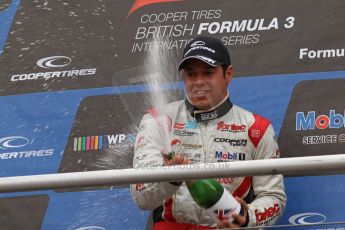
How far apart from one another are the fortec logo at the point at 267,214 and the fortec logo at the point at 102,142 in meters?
0.94

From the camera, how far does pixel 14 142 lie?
13.3 ft

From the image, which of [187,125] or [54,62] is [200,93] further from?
[54,62]

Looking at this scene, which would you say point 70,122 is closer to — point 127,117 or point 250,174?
point 127,117

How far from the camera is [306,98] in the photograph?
3.83 metres

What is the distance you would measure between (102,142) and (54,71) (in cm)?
44

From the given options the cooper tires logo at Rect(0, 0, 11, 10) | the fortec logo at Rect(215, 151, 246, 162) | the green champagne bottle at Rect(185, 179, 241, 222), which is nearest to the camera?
the green champagne bottle at Rect(185, 179, 241, 222)

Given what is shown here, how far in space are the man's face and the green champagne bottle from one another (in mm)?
580

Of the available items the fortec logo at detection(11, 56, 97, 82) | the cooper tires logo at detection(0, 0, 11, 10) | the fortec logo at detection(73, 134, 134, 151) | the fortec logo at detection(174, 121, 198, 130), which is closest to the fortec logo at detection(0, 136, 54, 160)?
the fortec logo at detection(73, 134, 134, 151)

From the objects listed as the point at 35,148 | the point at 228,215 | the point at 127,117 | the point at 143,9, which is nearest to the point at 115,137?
the point at 127,117

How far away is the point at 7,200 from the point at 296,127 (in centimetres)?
131

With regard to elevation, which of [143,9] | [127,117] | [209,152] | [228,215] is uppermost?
[143,9]

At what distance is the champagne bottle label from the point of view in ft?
9.37

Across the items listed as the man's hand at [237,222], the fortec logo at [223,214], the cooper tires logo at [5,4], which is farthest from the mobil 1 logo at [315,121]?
the cooper tires logo at [5,4]

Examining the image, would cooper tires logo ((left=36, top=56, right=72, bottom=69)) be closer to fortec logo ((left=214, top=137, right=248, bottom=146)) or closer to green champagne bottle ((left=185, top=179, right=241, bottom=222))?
fortec logo ((left=214, top=137, right=248, bottom=146))
